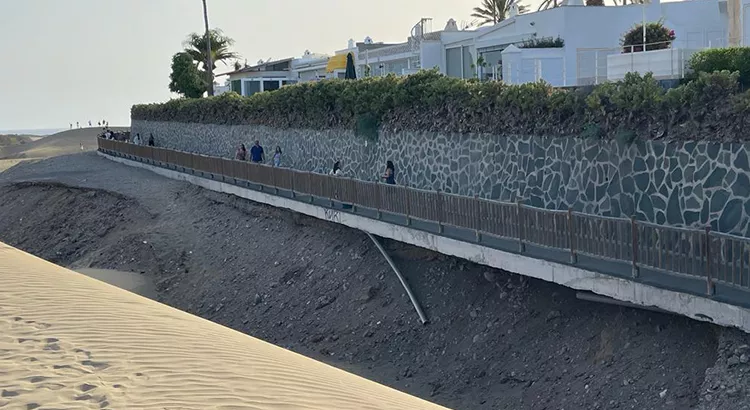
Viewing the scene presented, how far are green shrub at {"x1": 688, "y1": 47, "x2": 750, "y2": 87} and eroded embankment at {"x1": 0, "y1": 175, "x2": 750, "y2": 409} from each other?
16.2ft

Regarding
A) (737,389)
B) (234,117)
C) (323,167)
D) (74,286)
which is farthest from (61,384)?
(234,117)

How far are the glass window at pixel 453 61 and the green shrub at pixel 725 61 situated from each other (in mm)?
23433

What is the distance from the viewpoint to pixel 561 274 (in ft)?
47.8

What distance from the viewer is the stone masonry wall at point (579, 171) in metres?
14.2

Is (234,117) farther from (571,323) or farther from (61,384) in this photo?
(61,384)

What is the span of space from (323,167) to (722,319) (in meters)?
19.2

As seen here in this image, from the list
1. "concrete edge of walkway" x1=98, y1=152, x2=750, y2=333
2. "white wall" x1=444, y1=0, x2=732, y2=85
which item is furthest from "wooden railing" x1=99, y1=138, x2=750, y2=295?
"white wall" x1=444, y1=0, x2=732, y2=85

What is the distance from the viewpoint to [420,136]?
2358cm

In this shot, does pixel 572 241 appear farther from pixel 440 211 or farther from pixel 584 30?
pixel 584 30

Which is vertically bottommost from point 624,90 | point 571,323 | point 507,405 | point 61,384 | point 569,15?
point 507,405

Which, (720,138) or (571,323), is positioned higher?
(720,138)

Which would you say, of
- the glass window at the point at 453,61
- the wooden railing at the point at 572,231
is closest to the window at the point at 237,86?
the glass window at the point at 453,61

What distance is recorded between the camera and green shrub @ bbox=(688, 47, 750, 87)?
1570 centimetres

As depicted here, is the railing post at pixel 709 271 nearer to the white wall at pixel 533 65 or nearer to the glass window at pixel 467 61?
the white wall at pixel 533 65
